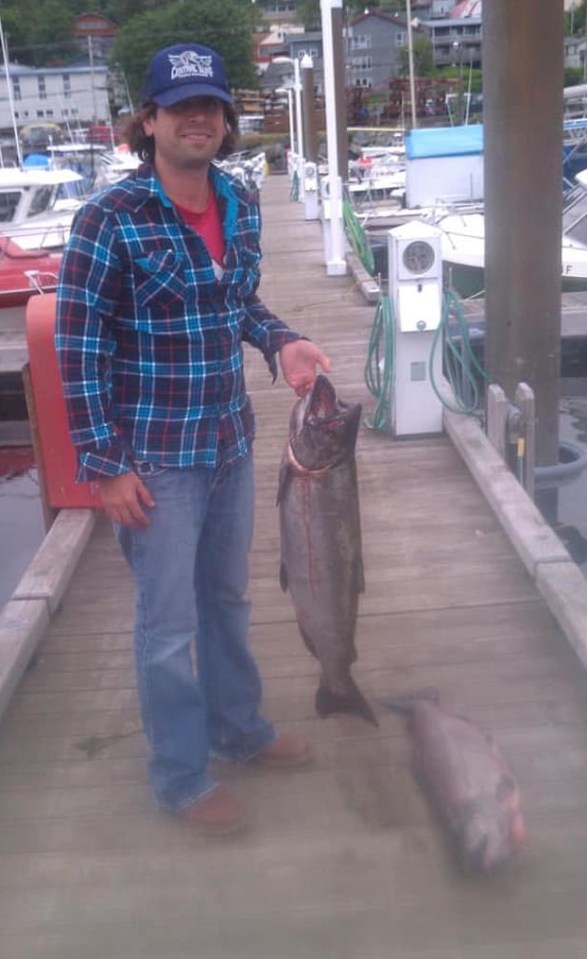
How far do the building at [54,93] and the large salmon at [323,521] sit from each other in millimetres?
64125

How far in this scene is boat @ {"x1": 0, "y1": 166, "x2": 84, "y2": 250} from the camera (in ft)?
59.0

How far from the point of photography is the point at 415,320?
668cm

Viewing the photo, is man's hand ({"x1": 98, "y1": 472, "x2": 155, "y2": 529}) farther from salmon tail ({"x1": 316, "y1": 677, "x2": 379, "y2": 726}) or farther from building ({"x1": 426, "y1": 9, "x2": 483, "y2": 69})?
building ({"x1": 426, "y1": 9, "x2": 483, "y2": 69})

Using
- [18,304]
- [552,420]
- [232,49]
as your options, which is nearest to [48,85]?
[232,49]

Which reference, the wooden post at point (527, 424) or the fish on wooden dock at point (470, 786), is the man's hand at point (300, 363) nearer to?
the fish on wooden dock at point (470, 786)

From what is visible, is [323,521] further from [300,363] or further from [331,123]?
[331,123]

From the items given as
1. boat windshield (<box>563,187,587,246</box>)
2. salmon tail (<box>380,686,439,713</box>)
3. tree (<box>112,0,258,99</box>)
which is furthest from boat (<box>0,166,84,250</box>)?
tree (<box>112,0,258,99</box>)

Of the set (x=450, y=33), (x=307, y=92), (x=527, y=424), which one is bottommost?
(x=527, y=424)

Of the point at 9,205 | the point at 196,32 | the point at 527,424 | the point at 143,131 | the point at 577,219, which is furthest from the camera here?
the point at 196,32

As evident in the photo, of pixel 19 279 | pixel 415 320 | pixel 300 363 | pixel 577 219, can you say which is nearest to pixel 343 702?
pixel 300 363

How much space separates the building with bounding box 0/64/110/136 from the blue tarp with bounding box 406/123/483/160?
45592 millimetres

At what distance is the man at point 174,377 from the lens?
2748 millimetres

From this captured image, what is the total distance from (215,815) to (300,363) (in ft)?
A: 4.35

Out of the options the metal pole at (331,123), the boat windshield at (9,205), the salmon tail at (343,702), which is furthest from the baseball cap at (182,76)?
the boat windshield at (9,205)
